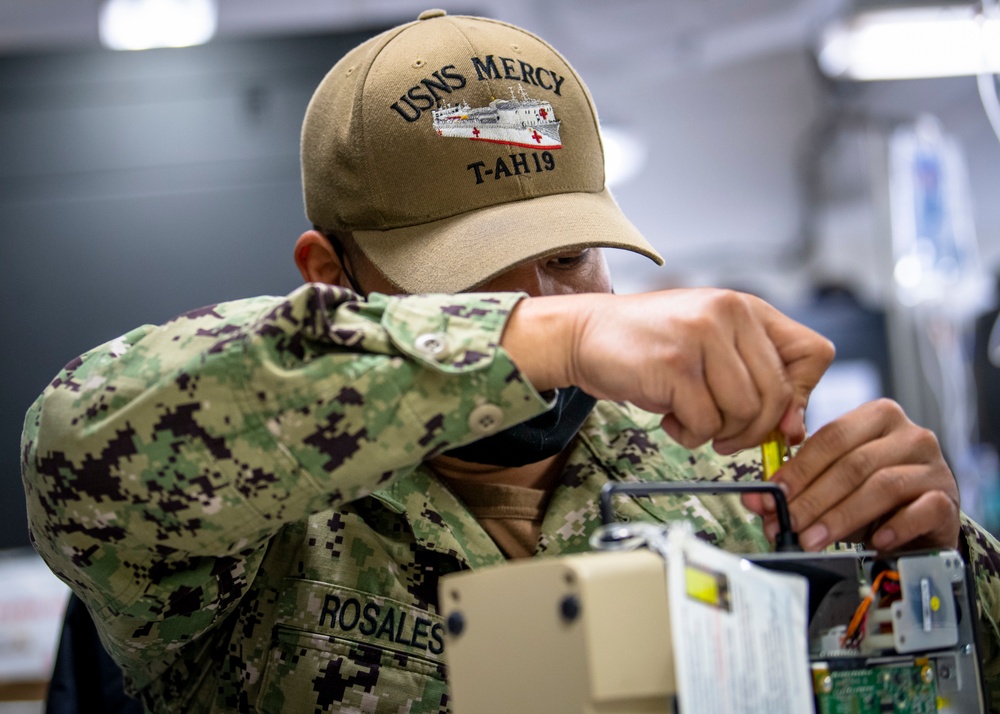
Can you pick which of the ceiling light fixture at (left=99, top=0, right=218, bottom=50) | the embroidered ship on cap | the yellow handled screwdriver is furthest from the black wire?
the ceiling light fixture at (left=99, top=0, right=218, bottom=50)

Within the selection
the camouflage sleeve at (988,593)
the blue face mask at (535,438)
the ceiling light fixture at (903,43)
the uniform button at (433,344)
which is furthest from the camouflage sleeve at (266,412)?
the ceiling light fixture at (903,43)

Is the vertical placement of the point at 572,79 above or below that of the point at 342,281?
above

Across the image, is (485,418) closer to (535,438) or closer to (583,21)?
(535,438)

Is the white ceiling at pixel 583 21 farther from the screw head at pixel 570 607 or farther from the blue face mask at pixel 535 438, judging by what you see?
the screw head at pixel 570 607

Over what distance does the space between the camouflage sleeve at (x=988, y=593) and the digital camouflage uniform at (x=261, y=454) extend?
1.83 ft

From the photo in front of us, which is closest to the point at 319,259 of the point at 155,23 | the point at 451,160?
the point at 451,160

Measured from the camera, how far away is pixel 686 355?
27.8 inches

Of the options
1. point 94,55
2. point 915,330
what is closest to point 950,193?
point 915,330

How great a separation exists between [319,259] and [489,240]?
254mm

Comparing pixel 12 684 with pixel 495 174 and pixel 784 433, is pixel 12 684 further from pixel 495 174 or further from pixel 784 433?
pixel 784 433

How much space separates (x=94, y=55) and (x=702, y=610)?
8.62ft

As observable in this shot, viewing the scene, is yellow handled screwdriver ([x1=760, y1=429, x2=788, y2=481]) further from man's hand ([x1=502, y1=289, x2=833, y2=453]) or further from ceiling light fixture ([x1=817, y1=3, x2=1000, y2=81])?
ceiling light fixture ([x1=817, y1=3, x2=1000, y2=81])

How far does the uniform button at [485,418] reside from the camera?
2.43 ft

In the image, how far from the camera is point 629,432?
1220 millimetres
